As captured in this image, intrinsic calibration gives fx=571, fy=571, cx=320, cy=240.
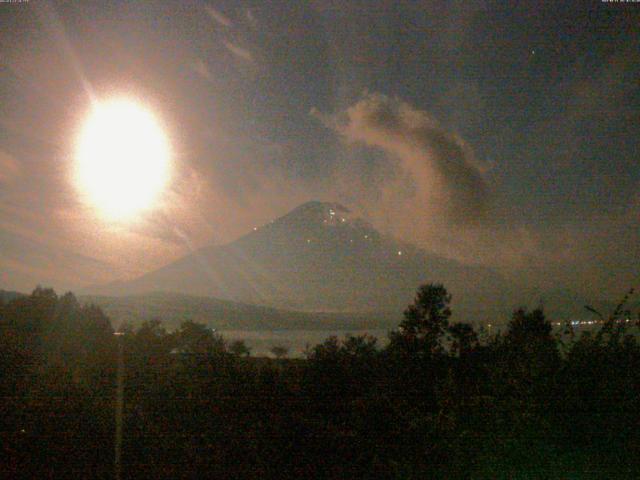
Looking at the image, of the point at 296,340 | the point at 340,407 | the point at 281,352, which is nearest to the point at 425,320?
the point at 281,352

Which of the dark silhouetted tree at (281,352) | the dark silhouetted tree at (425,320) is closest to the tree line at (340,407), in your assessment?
the dark silhouetted tree at (425,320)

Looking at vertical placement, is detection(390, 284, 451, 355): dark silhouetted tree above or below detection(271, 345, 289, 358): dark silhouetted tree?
above

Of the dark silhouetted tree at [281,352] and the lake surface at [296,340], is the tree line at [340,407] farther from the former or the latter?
the dark silhouetted tree at [281,352]

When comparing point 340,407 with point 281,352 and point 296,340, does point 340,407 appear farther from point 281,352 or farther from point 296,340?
point 296,340

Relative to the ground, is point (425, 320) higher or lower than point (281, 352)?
higher

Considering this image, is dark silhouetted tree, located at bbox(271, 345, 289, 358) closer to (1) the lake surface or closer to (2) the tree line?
(1) the lake surface

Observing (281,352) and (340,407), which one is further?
(281,352)

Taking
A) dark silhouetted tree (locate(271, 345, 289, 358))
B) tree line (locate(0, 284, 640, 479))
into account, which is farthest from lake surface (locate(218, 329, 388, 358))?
tree line (locate(0, 284, 640, 479))

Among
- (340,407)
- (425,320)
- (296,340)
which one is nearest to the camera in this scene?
(340,407)

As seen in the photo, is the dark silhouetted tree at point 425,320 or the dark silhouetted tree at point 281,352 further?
the dark silhouetted tree at point 281,352

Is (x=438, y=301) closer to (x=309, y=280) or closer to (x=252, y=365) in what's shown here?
(x=252, y=365)

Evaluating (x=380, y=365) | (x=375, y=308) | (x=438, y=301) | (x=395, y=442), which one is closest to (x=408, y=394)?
(x=395, y=442)
